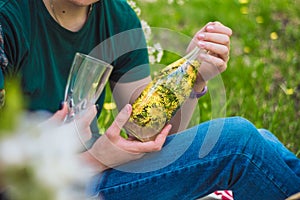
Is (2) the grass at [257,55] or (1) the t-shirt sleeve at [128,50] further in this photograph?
(2) the grass at [257,55]

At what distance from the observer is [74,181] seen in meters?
0.26

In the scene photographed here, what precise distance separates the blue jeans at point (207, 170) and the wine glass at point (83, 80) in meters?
0.14

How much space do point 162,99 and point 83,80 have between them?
156mm

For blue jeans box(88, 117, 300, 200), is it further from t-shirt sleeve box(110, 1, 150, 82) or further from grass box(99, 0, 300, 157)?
grass box(99, 0, 300, 157)

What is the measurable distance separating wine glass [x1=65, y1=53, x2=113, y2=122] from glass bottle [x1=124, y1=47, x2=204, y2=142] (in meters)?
0.09

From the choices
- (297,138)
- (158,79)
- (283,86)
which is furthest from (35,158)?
(283,86)

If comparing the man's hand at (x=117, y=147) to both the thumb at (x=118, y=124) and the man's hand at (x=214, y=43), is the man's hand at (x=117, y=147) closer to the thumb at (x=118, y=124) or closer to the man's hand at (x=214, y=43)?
the thumb at (x=118, y=124)

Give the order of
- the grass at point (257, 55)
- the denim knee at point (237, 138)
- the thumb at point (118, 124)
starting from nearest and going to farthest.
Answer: the thumb at point (118, 124)
the denim knee at point (237, 138)
the grass at point (257, 55)

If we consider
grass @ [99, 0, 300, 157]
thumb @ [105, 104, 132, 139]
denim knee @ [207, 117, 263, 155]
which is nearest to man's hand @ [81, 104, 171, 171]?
thumb @ [105, 104, 132, 139]

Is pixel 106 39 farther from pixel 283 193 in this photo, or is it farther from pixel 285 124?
pixel 285 124

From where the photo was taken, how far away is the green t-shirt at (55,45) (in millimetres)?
971

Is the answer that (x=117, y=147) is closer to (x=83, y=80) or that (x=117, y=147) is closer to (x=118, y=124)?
(x=118, y=124)

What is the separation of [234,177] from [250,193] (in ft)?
0.19

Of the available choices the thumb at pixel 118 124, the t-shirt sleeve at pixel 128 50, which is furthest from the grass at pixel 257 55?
the thumb at pixel 118 124
